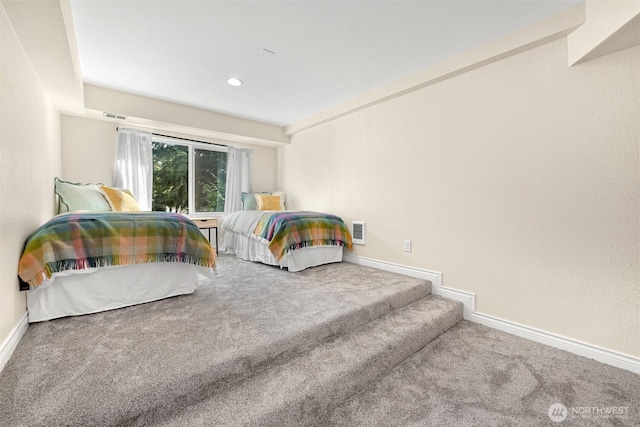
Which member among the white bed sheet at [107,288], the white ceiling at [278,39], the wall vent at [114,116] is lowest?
the white bed sheet at [107,288]

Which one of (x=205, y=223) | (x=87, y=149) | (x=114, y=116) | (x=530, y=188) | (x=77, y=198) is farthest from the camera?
(x=205, y=223)

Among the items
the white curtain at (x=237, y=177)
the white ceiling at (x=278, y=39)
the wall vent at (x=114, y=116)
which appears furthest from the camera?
the white curtain at (x=237, y=177)

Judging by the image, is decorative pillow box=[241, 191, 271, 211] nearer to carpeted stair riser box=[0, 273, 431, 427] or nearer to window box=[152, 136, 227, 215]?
window box=[152, 136, 227, 215]

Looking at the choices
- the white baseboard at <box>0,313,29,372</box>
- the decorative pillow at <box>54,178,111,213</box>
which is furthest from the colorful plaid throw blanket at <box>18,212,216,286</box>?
the decorative pillow at <box>54,178,111,213</box>

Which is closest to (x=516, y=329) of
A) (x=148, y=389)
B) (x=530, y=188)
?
(x=530, y=188)

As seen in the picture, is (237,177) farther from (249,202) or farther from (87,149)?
(87,149)

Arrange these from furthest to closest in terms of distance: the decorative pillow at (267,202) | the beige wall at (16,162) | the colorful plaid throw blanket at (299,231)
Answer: the decorative pillow at (267,202)
the colorful plaid throw blanket at (299,231)
the beige wall at (16,162)

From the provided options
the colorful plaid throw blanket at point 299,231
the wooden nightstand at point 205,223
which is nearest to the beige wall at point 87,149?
the wooden nightstand at point 205,223

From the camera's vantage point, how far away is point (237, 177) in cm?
466

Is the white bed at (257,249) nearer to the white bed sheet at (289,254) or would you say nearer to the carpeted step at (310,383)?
the white bed sheet at (289,254)

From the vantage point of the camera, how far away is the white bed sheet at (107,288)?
1769 millimetres

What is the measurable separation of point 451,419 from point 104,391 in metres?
1.53

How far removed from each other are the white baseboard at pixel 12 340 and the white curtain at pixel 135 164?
227cm

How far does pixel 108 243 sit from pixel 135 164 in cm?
217
